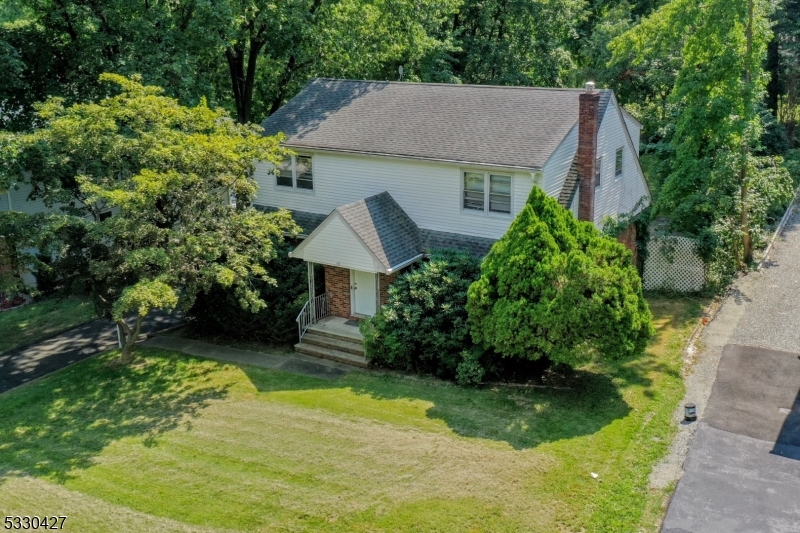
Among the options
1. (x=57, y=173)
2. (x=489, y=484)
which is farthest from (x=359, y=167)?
(x=489, y=484)

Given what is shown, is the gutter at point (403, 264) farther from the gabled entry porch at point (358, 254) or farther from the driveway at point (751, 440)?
the driveway at point (751, 440)

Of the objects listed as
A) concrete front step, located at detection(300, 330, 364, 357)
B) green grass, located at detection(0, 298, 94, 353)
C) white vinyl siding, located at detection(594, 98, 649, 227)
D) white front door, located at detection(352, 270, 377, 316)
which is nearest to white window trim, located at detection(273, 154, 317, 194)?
white front door, located at detection(352, 270, 377, 316)

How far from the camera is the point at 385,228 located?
19.3 meters

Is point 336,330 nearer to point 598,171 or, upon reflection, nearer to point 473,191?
point 473,191

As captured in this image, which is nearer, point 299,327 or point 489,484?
point 489,484

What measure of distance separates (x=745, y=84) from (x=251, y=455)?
17.2m

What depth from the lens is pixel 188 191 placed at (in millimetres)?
17562

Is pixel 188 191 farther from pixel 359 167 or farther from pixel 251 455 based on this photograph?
pixel 251 455

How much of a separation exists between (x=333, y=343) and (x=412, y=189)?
14.9 ft

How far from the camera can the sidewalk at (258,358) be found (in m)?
18.6

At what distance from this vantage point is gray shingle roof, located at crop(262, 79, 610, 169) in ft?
61.8

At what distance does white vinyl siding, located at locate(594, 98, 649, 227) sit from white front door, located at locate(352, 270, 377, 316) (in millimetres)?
6453

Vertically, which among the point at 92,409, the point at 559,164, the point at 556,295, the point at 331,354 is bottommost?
the point at 92,409

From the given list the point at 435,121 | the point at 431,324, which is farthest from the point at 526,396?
the point at 435,121
